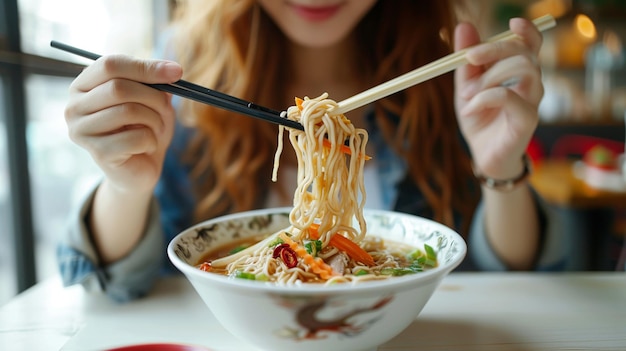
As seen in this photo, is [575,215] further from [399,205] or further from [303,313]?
[303,313]

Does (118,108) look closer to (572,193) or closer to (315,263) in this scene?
(315,263)

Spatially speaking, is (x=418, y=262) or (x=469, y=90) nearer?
(x=418, y=262)

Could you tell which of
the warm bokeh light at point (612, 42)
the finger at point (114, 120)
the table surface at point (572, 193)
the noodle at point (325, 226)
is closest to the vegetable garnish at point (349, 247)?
the noodle at point (325, 226)

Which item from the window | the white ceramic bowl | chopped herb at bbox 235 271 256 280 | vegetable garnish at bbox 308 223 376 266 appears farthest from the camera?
the window

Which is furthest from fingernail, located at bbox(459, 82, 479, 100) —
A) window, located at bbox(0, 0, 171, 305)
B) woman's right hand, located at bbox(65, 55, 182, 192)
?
window, located at bbox(0, 0, 171, 305)

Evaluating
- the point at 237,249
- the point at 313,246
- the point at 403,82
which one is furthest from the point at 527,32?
the point at 237,249

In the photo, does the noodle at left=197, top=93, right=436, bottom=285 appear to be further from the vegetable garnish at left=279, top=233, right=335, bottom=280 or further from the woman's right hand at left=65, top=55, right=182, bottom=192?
the woman's right hand at left=65, top=55, right=182, bottom=192

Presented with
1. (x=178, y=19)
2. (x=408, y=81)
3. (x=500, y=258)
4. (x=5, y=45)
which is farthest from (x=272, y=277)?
(x=178, y=19)
